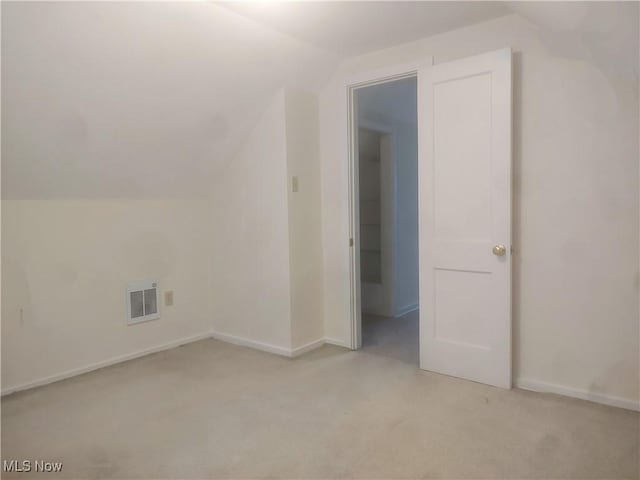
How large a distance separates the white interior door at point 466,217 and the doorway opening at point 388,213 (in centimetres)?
90

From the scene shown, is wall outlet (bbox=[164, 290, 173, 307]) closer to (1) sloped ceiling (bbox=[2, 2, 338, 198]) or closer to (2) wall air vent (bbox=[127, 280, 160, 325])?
(2) wall air vent (bbox=[127, 280, 160, 325])

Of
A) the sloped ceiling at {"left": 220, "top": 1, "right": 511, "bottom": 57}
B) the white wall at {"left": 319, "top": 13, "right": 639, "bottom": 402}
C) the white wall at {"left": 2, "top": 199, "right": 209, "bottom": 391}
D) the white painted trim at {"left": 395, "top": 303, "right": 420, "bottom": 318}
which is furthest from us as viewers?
the white painted trim at {"left": 395, "top": 303, "right": 420, "bottom": 318}

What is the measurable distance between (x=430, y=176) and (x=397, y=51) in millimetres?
953

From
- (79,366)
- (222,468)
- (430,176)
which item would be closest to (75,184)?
(79,366)

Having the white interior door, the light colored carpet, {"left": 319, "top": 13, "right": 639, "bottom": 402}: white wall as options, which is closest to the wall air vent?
the light colored carpet

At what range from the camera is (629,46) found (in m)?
2.07

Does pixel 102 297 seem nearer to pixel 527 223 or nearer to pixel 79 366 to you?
pixel 79 366

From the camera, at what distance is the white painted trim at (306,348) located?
11.4ft

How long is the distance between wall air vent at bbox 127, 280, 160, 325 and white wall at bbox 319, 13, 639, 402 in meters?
2.63

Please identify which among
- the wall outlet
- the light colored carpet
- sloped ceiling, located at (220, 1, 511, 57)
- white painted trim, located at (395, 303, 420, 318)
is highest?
sloped ceiling, located at (220, 1, 511, 57)

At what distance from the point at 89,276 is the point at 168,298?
2.22 feet

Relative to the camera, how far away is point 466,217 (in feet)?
9.39

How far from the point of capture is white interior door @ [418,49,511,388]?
271cm

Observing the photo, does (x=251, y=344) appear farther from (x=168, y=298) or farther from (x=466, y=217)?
(x=466, y=217)
